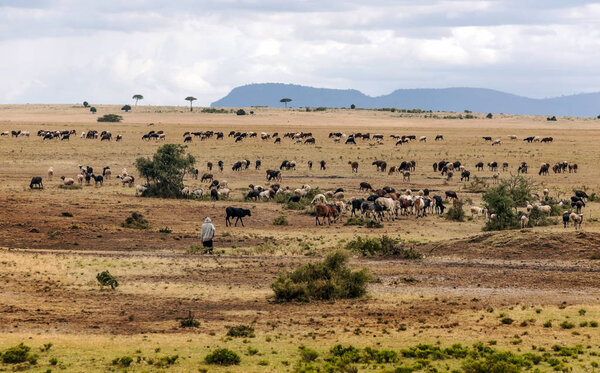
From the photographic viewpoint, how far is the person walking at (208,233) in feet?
89.0

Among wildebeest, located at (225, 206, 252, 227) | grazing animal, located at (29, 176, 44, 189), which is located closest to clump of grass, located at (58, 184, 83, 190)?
grazing animal, located at (29, 176, 44, 189)

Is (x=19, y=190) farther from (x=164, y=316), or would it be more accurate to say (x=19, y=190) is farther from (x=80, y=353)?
Answer: (x=80, y=353)

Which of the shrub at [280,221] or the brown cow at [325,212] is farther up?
the brown cow at [325,212]

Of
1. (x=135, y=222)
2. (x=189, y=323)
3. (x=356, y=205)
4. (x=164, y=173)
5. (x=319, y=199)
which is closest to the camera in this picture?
(x=189, y=323)

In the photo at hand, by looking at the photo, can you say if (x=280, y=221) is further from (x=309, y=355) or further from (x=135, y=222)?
(x=309, y=355)

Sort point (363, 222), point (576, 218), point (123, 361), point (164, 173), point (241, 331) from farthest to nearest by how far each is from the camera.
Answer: point (164, 173), point (363, 222), point (576, 218), point (241, 331), point (123, 361)

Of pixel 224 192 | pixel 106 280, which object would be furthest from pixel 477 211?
pixel 106 280

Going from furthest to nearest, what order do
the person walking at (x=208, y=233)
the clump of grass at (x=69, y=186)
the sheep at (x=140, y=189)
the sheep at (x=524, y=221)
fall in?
the clump of grass at (x=69, y=186) → the sheep at (x=140, y=189) → the sheep at (x=524, y=221) → the person walking at (x=208, y=233)

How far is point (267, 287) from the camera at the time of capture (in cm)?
2239

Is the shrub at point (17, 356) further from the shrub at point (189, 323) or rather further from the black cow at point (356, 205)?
the black cow at point (356, 205)

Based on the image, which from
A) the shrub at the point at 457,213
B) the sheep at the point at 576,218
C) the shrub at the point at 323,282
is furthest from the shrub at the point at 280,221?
the shrub at the point at 323,282

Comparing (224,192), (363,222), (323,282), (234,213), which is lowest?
(363,222)

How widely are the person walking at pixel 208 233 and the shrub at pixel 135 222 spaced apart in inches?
278

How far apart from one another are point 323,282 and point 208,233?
24.5ft
